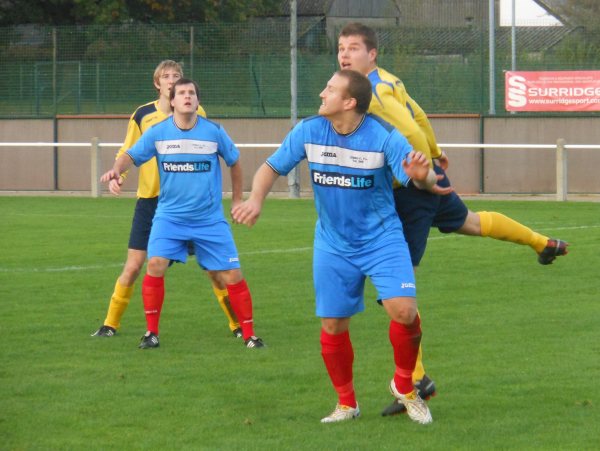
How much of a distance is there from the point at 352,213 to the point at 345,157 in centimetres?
28

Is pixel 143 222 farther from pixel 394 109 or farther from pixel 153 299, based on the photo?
pixel 394 109

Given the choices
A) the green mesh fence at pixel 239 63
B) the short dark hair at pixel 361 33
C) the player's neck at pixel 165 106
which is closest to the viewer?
the short dark hair at pixel 361 33

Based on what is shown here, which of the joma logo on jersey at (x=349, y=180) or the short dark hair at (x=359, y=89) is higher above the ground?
the short dark hair at (x=359, y=89)

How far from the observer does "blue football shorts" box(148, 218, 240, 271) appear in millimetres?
9102

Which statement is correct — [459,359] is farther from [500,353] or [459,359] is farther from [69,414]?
[69,414]

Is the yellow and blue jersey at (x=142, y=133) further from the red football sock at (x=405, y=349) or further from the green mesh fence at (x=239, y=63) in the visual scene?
the green mesh fence at (x=239, y=63)

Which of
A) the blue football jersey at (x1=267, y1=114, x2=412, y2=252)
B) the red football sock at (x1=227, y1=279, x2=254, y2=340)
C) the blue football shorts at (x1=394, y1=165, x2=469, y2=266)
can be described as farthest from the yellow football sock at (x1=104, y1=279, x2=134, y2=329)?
the blue football jersey at (x1=267, y1=114, x2=412, y2=252)

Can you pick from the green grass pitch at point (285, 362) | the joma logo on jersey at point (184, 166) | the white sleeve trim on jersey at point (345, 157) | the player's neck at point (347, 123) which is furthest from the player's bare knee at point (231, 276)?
the player's neck at point (347, 123)

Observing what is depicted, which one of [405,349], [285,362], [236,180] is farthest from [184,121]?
[405,349]

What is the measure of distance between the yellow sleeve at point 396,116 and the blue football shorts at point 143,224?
3310 mm

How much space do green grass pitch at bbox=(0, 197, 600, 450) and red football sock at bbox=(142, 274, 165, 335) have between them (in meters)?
0.19

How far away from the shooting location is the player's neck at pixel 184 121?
9.08 meters

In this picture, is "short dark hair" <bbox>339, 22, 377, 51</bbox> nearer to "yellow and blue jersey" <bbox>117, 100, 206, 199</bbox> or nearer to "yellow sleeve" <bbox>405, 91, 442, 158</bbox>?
"yellow sleeve" <bbox>405, 91, 442, 158</bbox>

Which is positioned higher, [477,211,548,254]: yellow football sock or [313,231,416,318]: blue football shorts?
[477,211,548,254]: yellow football sock
